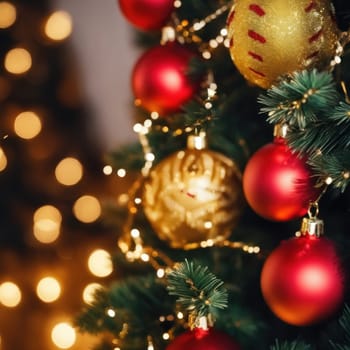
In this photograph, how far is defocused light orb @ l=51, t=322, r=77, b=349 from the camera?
1.50m

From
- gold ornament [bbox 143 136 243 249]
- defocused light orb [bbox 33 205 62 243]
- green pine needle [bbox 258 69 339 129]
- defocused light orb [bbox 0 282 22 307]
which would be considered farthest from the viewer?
defocused light orb [bbox 33 205 62 243]

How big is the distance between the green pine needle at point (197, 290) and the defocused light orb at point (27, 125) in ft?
3.82

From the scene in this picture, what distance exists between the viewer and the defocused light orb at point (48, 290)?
1677mm

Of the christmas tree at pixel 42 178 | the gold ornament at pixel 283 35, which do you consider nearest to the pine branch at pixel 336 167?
the gold ornament at pixel 283 35

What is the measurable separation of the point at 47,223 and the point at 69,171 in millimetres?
175

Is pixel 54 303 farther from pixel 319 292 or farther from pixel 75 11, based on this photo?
pixel 319 292

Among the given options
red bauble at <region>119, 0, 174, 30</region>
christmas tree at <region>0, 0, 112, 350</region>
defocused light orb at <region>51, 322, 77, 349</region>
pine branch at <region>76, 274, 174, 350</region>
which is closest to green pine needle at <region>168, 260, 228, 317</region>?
pine branch at <region>76, 274, 174, 350</region>

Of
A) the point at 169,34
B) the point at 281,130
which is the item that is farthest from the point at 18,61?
the point at 281,130

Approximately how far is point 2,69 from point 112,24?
0.36 m

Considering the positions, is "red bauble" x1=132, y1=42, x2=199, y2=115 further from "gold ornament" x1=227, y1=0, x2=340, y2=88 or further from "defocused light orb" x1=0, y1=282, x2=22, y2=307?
"defocused light orb" x1=0, y1=282, x2=22, y2=307

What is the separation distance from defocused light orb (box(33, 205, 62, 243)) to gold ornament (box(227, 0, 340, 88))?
118 cm

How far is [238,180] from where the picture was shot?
830 mm

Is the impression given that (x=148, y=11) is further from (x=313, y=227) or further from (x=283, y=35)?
(x=313, y=227)

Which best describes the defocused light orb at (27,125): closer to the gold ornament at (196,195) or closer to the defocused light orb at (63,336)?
the defocused light orb at (63,336)
